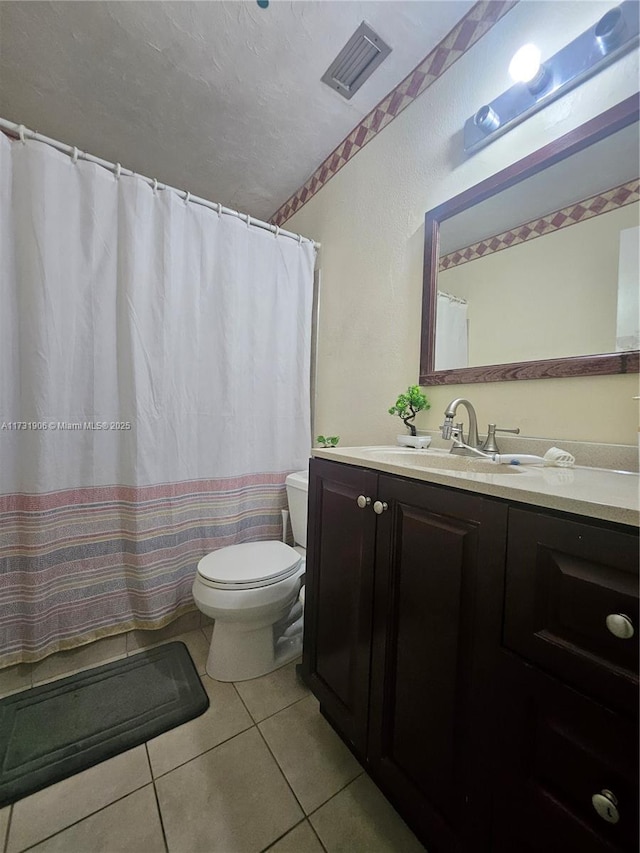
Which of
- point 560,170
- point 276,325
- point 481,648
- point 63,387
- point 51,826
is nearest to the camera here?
point 481,648

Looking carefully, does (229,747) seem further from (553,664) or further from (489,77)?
(489,77)

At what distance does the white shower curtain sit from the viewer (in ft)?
3.87

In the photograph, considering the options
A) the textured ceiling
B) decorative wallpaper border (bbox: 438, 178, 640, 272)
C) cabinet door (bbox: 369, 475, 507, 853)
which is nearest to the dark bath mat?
cabinet door (bbox: 369, 475, 507, 853)

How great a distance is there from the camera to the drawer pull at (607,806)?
1.45 ft

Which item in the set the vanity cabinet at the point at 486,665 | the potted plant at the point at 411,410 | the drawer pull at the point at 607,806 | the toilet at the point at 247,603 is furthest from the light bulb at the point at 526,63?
the toilet at the point at 247,603

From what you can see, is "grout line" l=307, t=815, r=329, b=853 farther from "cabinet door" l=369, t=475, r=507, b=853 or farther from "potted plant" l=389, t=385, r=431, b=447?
"potted plant" l=389, t=385, r=431, b=447

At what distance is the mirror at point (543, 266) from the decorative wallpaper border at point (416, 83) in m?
0.51

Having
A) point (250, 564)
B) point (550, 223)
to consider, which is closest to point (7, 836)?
point (250, 564)

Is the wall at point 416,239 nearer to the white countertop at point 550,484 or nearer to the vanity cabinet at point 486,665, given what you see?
the white countertop at point 550,484

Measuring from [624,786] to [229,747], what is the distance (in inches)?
40.4

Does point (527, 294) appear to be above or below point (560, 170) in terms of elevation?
below

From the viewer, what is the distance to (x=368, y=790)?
91 cm

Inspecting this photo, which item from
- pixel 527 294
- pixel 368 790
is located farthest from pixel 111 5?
pixel 368 790

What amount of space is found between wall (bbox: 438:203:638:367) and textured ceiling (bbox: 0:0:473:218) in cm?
89
